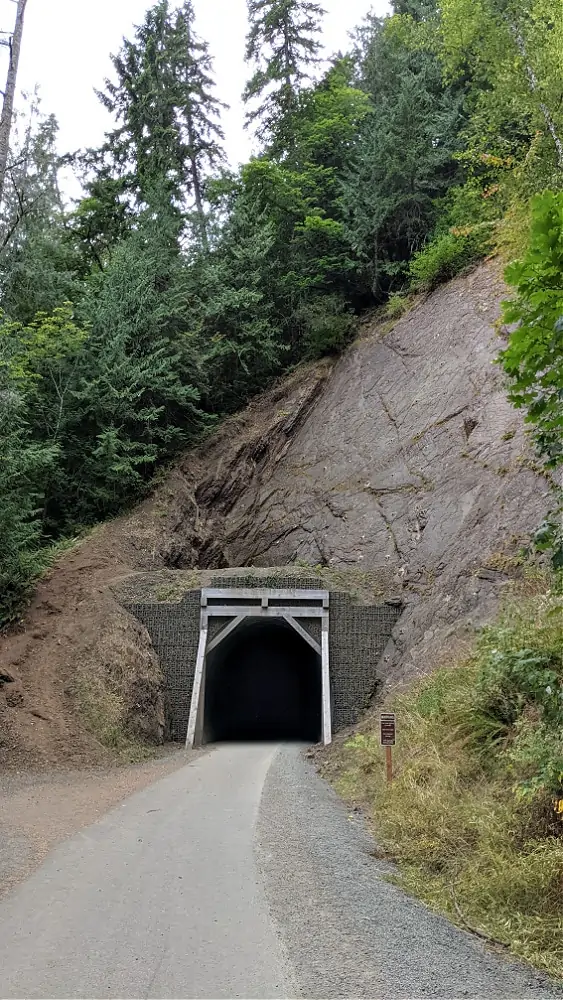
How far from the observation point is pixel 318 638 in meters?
14.4

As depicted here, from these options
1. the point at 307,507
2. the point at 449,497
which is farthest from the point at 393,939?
the point at 307,507

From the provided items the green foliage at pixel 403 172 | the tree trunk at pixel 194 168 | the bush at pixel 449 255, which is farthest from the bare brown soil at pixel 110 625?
the tree trunk at pixel 194 168

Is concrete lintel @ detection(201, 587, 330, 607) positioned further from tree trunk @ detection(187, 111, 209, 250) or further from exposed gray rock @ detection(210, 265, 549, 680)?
tree trunk @ detection(187, 111, 209, 250)

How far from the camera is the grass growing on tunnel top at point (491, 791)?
4.16 metres

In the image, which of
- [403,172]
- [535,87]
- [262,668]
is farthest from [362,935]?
[403,172]

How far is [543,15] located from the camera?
1320 cm

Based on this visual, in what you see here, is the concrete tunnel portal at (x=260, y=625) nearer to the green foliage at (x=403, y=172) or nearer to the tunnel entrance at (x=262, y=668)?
the tunnel entrance at (x=262, y=668)

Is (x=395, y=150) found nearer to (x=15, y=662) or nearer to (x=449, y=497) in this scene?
(x=449, y=497)

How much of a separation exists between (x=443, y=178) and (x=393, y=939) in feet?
74.6

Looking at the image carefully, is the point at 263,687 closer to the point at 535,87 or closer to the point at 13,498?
the point at 13,498

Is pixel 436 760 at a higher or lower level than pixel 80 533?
lower

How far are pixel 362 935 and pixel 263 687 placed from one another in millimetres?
20851

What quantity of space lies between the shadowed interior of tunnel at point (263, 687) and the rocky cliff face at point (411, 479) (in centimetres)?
285

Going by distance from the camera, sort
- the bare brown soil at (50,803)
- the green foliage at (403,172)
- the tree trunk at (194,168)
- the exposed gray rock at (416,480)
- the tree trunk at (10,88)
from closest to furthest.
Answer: the bare brown soil at (50,803) < the tree trunk at (10,88) < the exposed gray rock at (416,480) < the green foliage at (403,172) < the tree trunk at (194,168)
